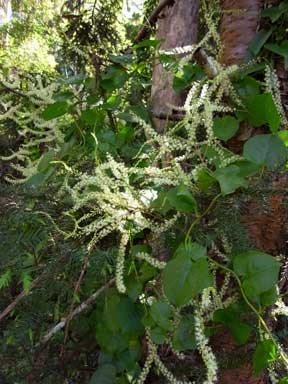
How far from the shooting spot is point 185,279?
2.16 feet

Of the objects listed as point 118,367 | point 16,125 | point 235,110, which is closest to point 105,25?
point 16,125

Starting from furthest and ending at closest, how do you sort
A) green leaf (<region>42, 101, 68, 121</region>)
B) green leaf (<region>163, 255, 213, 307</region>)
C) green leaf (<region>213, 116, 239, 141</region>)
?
green leaf (<region>42, 101, 68, 121</region>) → green leaf (<region>213, 116, 239, 141</region>) → green leaf (<region>163, 255, 213, 307</region>)

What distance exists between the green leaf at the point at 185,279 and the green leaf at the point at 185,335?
0.13m

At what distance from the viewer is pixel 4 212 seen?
884 millimetres

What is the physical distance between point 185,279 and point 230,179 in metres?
0.16

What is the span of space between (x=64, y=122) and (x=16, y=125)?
2.00 ft

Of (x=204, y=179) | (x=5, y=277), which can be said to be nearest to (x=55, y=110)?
(x=5, y=277)

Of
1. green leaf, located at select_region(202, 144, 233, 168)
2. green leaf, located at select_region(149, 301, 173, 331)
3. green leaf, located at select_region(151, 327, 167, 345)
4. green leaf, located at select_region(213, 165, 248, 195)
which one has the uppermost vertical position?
green leaf, located at select_region(213, 165, 248, 195)

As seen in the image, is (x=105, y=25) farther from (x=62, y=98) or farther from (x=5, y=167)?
(x=62, y=98)

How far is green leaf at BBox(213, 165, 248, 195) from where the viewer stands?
2.16 feet

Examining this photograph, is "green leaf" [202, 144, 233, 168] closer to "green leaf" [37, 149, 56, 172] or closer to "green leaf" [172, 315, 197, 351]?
"green leaf" [172, 315, 197, 351]

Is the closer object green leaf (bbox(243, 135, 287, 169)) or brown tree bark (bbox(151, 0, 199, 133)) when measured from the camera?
green leaf (bbox(243, 135, 287, 169))

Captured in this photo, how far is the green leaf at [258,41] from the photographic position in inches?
39.7

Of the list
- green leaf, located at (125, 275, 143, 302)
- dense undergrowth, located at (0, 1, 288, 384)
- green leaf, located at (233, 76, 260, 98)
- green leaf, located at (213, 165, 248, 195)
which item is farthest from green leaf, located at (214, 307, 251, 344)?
green leaf, located at (233, 76, 260, 98)
